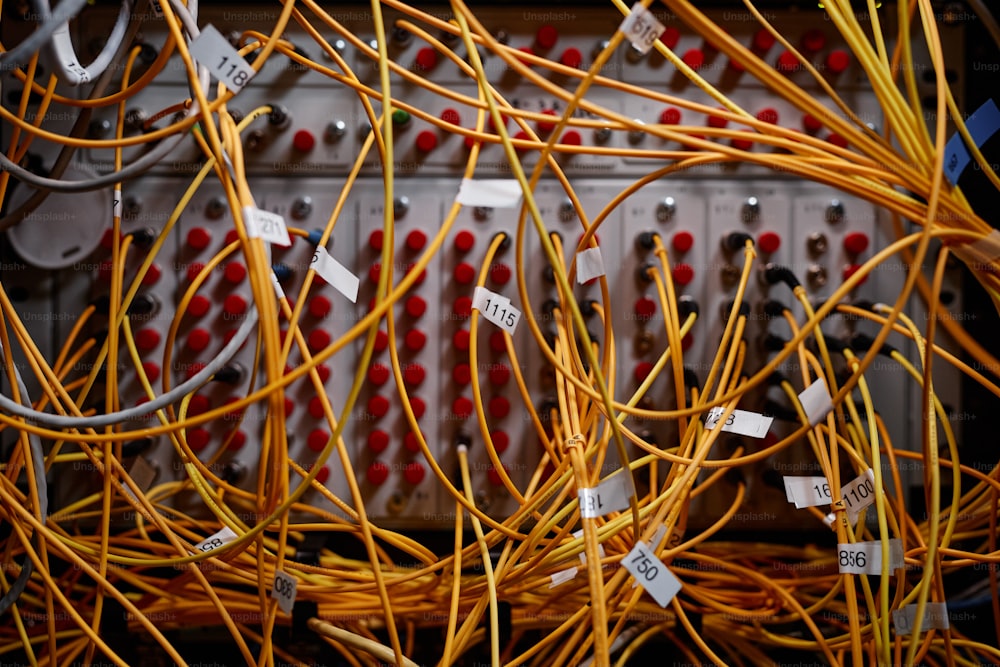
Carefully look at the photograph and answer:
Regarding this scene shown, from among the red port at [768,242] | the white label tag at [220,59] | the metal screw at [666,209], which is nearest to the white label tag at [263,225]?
the white label tag at [220,59]

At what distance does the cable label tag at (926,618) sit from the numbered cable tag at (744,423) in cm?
24

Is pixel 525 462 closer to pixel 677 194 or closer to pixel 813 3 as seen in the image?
pixel 677 194

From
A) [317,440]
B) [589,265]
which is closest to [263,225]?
[589,265]

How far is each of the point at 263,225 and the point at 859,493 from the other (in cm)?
75

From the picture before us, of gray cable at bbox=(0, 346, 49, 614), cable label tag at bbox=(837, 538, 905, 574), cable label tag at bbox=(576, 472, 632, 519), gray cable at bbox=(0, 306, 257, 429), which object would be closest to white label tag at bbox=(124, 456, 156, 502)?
gray cable at bbox=(0, 346, 49, 614)

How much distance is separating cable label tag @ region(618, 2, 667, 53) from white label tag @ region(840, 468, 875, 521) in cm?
55

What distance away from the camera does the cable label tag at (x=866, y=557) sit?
712mm

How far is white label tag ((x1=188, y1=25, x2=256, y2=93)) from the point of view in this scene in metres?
0.58

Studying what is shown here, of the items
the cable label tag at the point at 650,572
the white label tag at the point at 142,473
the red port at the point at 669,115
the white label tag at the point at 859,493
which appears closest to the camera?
the cable label tag at the point at 650,572

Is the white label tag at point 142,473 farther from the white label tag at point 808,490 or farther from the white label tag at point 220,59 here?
the white label tag at point 808,490

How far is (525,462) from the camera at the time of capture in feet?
3.28

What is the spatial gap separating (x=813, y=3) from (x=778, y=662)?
3.39 feet

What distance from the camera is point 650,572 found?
0.64 metres

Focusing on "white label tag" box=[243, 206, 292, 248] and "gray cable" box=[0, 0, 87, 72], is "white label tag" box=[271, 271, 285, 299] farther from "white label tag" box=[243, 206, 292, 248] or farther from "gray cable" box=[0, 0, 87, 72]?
"gray cable" box=[0, 0, 87, 72]
